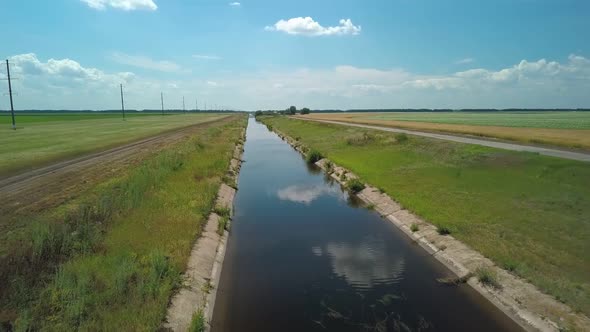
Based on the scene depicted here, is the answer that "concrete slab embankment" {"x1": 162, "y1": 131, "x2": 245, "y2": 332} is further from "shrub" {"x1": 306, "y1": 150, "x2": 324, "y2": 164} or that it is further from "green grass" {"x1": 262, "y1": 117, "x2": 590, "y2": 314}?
"shrub" {"x1": 306, "y1": 150, "x2": 324, "y2": 164}

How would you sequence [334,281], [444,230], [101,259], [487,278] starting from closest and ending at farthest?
[101,259]
[487,278]
[334,281]
[444,230]

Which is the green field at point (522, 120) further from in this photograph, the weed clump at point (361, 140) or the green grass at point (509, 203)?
the green grass at point (509, 203)

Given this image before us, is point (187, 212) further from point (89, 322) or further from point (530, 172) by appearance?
point (530, 172)

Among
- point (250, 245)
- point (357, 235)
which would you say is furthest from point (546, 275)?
point (250, 245)

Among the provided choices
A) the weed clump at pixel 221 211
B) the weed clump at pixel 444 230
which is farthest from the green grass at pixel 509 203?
the weed clump at pixel 221 211

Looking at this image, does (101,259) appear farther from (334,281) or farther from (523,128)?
(523,128)

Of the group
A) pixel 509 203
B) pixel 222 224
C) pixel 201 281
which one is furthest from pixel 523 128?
pixel 201 281
